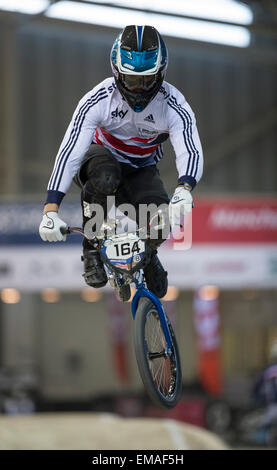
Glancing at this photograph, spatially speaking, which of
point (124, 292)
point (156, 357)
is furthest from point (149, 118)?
point (156, 357)

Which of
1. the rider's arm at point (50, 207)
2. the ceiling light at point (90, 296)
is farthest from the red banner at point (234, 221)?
the rider's arm at point (50, 207)

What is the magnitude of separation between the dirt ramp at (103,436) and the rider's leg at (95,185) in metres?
11.8

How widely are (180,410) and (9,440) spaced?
9815mm

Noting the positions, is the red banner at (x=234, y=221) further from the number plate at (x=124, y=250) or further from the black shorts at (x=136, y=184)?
the number plate at (x=124, y=250)

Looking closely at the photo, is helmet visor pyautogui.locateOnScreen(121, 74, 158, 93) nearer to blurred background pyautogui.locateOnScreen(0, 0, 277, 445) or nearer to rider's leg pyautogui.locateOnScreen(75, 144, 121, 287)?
rider's leg pyautogui.locateOnScreen(75, 144, 121, 287)

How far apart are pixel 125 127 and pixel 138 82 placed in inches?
19.2

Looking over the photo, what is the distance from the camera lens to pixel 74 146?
6.33 metres

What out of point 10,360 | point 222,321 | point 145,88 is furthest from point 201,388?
point 145,88

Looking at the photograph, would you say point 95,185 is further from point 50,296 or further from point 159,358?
point 50,296

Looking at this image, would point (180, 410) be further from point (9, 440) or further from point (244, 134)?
point (244, 134)

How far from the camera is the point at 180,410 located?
87.9 feet

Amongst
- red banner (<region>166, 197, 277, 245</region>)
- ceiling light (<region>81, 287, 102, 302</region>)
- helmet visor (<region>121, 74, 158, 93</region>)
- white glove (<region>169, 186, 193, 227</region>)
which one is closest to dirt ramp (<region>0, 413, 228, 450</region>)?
red banner (<region>166, 197, 277, 245</region>)

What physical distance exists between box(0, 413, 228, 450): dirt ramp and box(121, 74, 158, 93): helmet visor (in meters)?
12.9

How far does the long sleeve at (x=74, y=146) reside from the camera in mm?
6316
